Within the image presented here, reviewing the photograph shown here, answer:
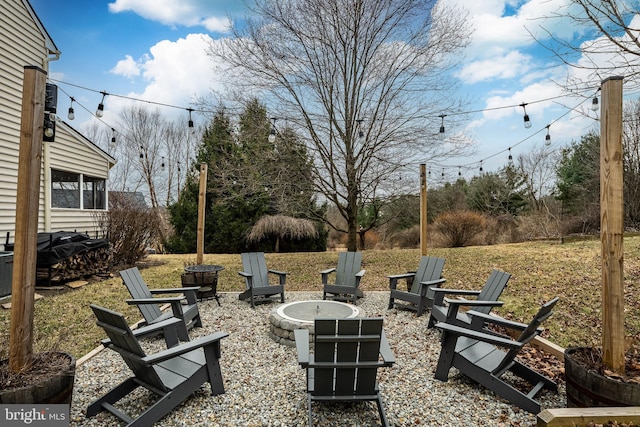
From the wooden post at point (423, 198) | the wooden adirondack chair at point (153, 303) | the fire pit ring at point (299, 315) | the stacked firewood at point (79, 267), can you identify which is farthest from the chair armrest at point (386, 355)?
the stacked firewood at point (79, 267)

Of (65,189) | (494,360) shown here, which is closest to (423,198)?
(494,360)

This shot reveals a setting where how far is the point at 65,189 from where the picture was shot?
9773 millimetres

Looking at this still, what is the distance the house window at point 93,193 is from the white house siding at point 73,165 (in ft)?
0.79

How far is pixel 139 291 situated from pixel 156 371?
1.85 m

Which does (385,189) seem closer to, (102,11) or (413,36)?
(413,36)

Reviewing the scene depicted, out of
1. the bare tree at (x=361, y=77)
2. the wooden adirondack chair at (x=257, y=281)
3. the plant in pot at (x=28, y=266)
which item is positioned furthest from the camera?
the bare tree at (x=361, y=77)

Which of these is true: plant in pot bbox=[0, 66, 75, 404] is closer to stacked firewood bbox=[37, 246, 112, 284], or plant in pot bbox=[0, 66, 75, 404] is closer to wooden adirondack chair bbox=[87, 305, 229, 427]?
wooden adirondack chair bbox=[87, 305, 229, 427]

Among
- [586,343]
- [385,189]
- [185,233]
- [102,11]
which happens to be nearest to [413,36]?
[385,189]

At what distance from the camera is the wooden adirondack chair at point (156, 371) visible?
2.51 m

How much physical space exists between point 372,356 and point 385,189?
23.3 feet

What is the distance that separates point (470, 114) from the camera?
28.9 ft

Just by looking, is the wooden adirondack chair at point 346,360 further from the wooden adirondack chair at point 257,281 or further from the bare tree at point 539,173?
the bare tree at point 539,173

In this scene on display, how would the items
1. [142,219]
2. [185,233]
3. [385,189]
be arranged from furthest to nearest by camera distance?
1. [185,233]
2. [142,219]
3. [385,189]

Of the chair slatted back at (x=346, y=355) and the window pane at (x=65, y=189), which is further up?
the window pane at (x=65, y=189)
